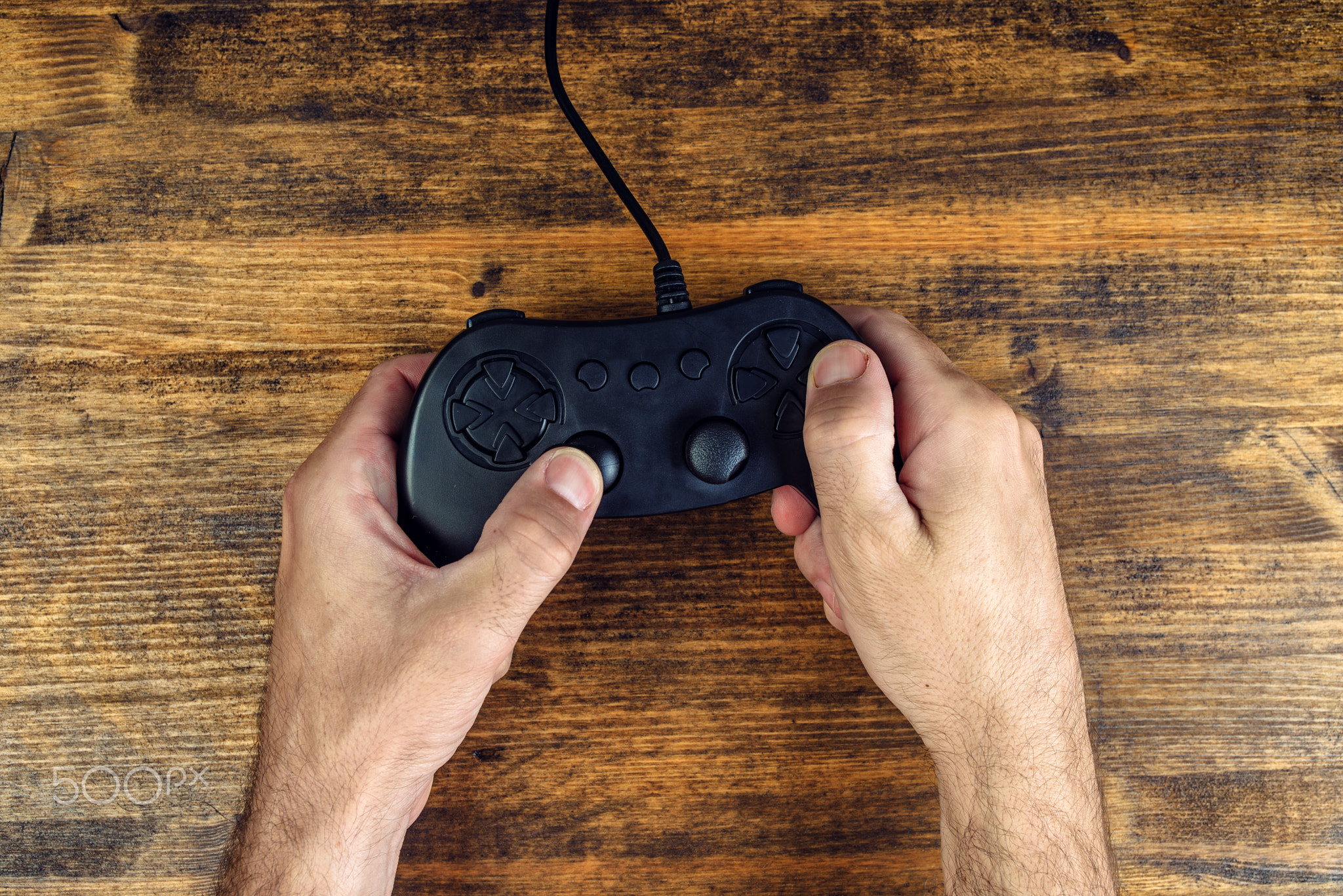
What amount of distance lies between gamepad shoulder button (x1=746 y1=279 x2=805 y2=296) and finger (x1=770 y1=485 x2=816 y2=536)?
18cm

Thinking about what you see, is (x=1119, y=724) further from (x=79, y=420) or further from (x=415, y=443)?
(x=79, y=420)

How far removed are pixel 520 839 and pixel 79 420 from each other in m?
0.61

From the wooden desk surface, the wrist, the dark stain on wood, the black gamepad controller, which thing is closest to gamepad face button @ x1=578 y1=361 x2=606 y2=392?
the black gamepad controller

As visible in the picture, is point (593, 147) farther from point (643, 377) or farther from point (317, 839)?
point (317, 839)

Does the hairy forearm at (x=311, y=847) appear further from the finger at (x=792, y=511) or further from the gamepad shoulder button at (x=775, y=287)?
the gamepad shoulder button at (x=775, y=287)

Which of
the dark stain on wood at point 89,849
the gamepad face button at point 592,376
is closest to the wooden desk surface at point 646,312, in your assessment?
the dark stain on wood at point 89,849

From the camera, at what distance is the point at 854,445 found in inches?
24.6

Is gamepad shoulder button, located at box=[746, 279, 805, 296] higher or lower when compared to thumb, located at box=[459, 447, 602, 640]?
higher

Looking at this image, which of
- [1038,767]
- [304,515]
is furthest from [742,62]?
[1038,767]

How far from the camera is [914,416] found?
0.68 metres

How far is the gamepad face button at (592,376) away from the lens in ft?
2.30

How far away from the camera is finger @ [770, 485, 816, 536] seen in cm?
75

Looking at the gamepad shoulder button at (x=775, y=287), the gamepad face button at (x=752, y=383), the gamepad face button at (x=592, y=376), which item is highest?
the gamepad shoulder button at (x=775, y=287)

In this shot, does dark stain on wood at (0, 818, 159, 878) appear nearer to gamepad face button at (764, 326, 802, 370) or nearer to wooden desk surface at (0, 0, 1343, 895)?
wooden desk surface at (0, 0, 1343, 895)
